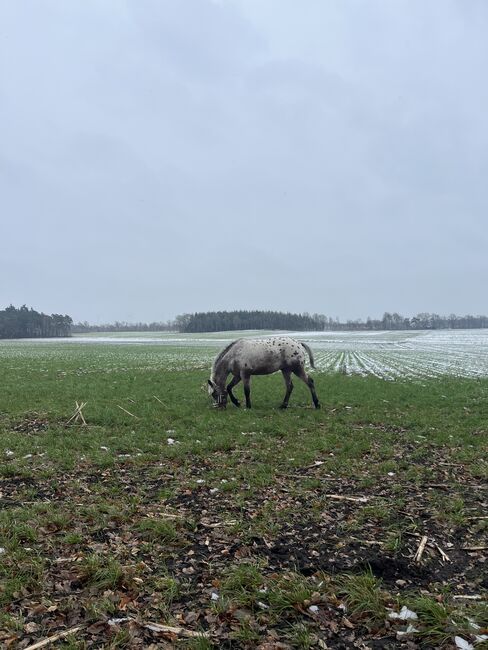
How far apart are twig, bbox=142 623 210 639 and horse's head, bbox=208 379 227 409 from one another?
36.1 ft

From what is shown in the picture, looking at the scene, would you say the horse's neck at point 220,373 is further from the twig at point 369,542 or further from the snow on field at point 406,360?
the snow on field at point 406,360

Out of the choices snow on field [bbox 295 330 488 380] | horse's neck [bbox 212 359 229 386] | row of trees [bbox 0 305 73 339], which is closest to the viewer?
horse's neck [bbox 212 359 229 386]

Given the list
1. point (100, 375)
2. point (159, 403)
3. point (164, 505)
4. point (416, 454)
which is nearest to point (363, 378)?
point (159, 403)

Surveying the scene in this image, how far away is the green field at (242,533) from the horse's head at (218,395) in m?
2.18

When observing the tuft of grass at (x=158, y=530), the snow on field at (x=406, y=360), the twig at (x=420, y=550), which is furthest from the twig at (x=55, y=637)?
the snow on field at (x=406, y=360)

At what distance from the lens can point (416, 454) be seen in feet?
31.7

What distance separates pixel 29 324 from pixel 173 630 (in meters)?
154

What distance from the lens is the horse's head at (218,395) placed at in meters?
15.2

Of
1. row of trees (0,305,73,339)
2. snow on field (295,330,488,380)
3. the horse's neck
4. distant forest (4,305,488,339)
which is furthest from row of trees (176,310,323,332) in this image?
the horse's neck

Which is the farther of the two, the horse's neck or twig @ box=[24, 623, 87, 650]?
the horse's neck

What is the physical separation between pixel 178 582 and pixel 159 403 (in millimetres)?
11724

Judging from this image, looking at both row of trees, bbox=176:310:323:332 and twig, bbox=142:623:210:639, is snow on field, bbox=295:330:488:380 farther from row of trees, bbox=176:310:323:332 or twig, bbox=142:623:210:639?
row of trees, bbox=176:310:323:332

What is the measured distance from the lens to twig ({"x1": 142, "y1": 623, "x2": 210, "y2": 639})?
3.99 metres

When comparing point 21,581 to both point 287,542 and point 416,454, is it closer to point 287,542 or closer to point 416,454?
point 287,542
